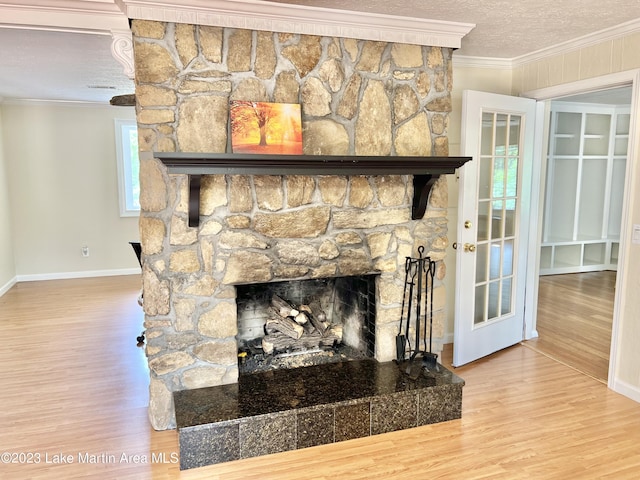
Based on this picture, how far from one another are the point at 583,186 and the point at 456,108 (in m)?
3.92

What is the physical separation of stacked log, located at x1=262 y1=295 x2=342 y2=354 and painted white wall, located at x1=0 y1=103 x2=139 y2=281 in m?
4.03

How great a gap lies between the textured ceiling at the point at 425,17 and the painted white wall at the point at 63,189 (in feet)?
4.28

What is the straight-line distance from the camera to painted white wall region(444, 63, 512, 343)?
3713mm

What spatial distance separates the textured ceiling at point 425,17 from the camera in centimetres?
252

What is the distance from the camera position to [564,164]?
6.52m

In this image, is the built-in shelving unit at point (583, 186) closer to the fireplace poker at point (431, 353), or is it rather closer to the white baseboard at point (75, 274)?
the fireplace poker at point (431, 353)

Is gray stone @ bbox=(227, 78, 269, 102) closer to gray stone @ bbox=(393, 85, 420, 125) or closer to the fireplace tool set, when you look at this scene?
gray stone @ bbox=(393, 85, 420, 125)

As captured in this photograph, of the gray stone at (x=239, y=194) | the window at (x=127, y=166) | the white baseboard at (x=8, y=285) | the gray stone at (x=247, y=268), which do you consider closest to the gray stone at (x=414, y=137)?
the gray stone at (x=239, y=194)

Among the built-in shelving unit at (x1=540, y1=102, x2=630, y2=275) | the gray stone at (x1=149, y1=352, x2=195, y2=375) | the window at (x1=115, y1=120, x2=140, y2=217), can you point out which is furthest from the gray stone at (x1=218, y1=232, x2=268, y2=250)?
the built-in shelving unit at (x1=540, y1=102, x2=630, y2=275)

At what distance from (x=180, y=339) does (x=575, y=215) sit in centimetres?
599

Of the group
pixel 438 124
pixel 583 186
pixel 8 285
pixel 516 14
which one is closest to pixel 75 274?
pixel 8 285

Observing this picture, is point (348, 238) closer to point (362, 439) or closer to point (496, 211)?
point (362, 439)

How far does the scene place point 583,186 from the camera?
21.7ft

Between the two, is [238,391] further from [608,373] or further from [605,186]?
[605,186]
